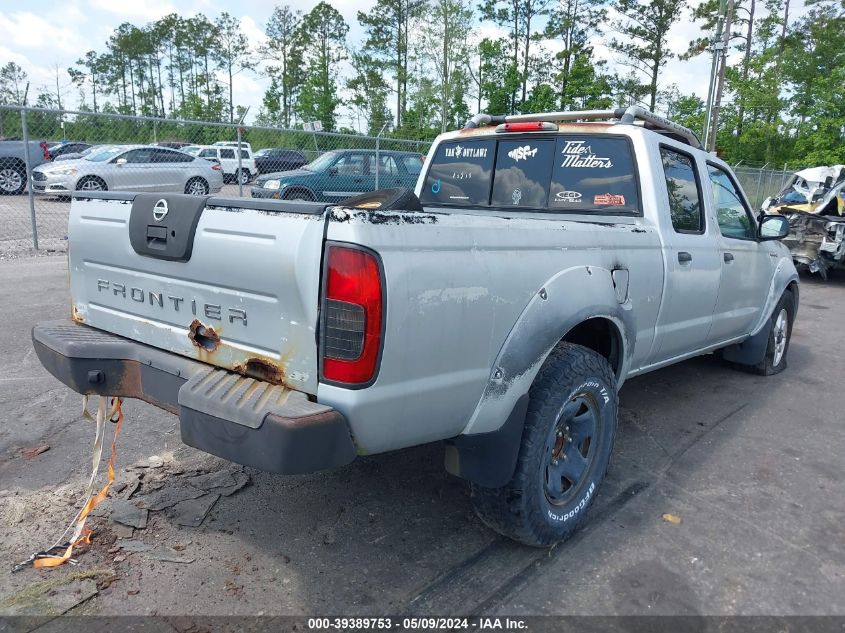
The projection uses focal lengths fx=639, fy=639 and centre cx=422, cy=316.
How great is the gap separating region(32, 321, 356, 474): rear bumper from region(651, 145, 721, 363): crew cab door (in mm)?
2318

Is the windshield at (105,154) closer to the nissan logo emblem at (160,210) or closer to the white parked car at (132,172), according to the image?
the white parked car at (132,172)

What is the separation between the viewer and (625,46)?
3853 centimetres

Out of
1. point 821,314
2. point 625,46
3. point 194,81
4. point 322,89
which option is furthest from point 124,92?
point 821,314

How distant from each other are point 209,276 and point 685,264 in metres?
2.71

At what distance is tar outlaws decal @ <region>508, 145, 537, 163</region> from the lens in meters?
4.09

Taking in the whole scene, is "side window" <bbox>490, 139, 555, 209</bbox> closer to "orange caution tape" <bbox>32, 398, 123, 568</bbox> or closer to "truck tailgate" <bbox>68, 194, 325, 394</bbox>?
"truck tailgate" <bbox>68, 194, 325, 394</bbox>

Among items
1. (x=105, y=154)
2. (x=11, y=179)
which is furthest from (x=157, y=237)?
(x=11, y=179)

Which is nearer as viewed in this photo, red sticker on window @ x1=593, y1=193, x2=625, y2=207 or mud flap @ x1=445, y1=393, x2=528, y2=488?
mud flap @ x1=445, y1=393, x2=528, y2=488

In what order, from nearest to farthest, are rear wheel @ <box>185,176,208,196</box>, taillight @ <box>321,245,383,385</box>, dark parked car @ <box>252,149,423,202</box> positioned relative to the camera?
taillight @ <box>321,245,383,385</box> < dark parked car @ <box>252,149,423,202</box> < rear wheel @ <box>185,176,208,196</box>

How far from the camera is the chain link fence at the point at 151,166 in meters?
11.0

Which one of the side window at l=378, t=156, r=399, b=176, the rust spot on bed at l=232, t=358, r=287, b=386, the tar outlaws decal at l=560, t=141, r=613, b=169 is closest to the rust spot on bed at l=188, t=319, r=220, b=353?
the rust spot on bed at l=232, t=358, r=287, b=386

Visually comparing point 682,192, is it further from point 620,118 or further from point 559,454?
point 559,454

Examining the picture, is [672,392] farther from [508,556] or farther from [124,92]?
[124,92]

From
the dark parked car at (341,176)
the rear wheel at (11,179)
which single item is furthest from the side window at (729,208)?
the rear wheel at (11,179)
